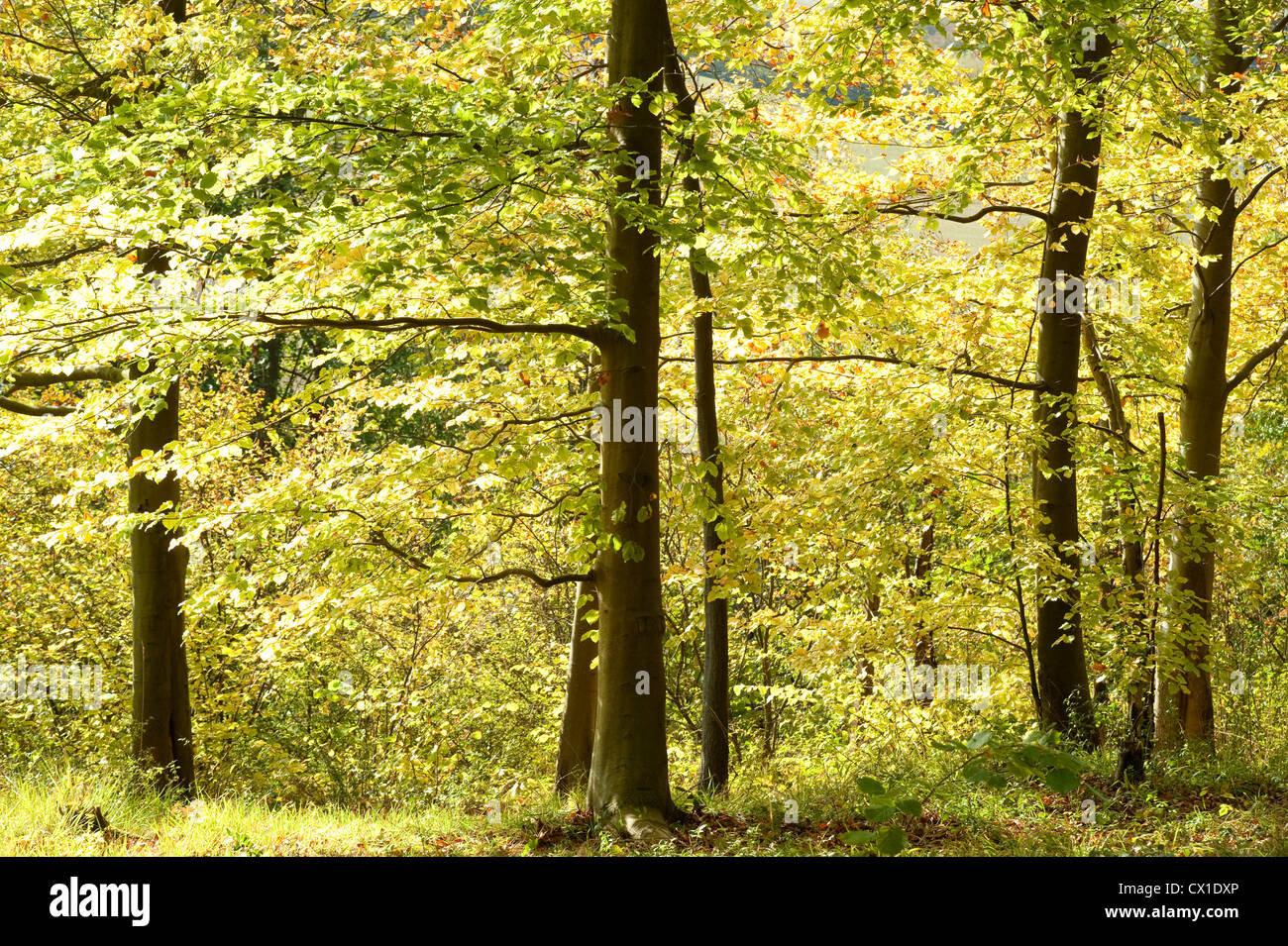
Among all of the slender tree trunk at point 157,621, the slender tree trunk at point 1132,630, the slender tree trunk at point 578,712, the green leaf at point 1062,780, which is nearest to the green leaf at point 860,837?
the green leaf at point 1062,780

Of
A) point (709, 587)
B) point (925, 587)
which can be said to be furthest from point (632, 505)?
point (925, 587)

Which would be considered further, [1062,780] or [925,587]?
[925,587]

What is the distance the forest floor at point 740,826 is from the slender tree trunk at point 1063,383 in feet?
4.61

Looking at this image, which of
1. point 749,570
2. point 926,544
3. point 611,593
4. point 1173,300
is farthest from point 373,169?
point 926,544

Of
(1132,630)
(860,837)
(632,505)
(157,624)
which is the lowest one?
(860,837)

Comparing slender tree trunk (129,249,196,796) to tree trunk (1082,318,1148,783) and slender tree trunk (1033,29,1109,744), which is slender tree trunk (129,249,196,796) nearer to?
slender tree trunk (1033,29,1109,744)

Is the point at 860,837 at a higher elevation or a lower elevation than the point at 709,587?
lower

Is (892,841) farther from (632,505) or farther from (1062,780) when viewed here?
(632,505)

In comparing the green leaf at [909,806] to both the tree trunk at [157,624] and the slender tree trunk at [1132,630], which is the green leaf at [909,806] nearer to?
the slender tree trunk at [1132,630]

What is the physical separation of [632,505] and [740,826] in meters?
2.23

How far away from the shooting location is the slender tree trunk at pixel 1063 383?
31.3 ft

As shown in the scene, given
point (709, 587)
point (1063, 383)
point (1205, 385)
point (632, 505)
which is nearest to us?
point (632, 505)

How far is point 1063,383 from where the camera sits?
32.5 feet

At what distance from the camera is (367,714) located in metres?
16.4
